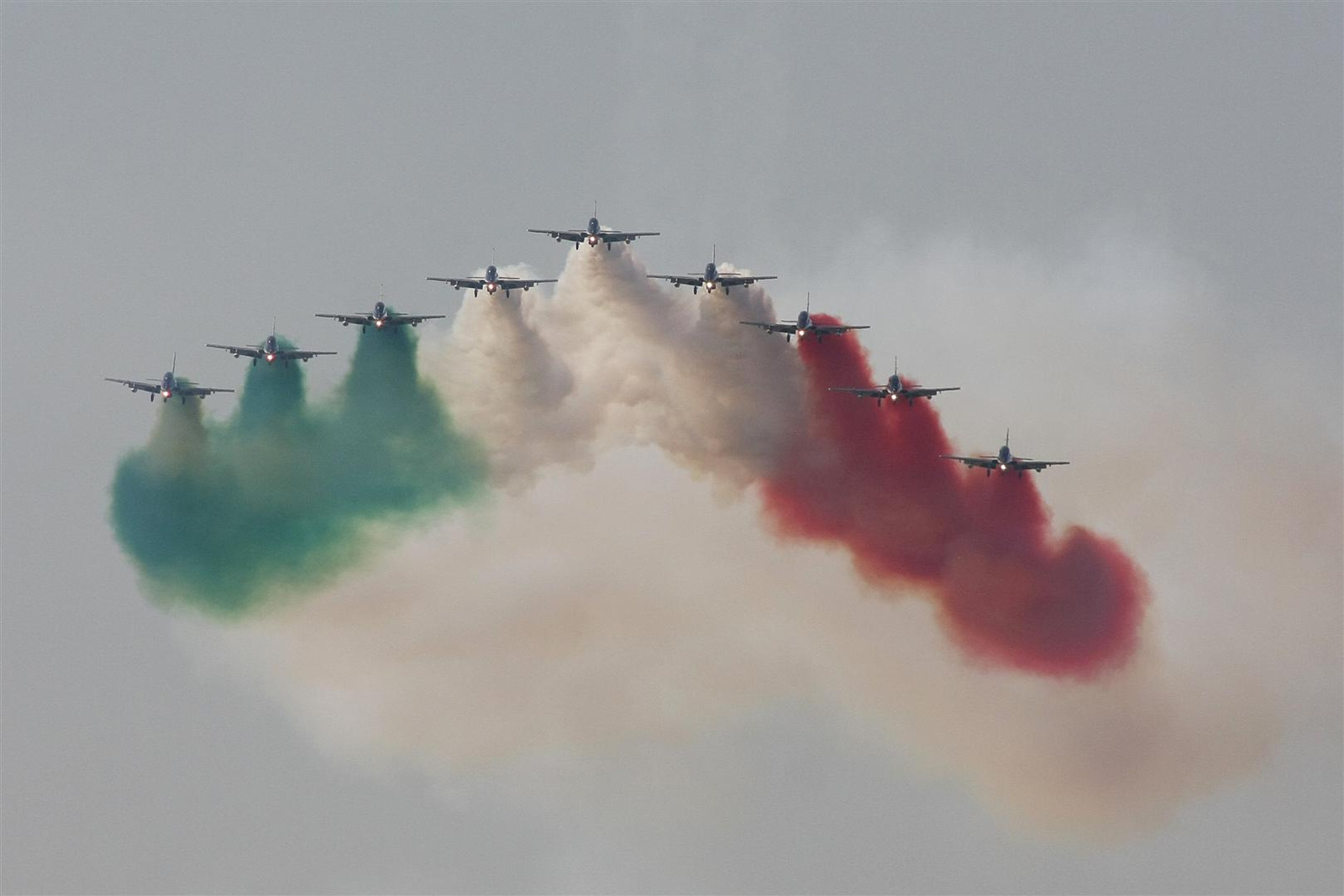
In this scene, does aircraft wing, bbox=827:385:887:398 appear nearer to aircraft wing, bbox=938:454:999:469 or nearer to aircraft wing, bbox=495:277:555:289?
aircraft wing, bbox=938:454:999:469

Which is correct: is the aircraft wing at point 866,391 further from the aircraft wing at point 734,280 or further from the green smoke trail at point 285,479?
the green smoke trail at point 285,479

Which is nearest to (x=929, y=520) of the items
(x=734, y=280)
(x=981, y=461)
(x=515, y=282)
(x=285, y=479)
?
(x=981, y=461)

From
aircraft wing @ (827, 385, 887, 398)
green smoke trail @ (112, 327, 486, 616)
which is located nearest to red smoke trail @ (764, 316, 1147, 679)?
aircraft wing @ (827, 385, 887, 398)

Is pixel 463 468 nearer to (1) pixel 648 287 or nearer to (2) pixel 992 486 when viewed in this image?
(1) pixel 648 287

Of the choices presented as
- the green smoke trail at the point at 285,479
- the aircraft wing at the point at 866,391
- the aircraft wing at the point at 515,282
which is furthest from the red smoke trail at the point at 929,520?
the green smoke trail at the point at 285,479

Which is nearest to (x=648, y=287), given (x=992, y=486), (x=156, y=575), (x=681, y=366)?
(x=681, y=366)

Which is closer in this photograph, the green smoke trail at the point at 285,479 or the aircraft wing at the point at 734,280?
the aircraft wing at the point at 734,280
